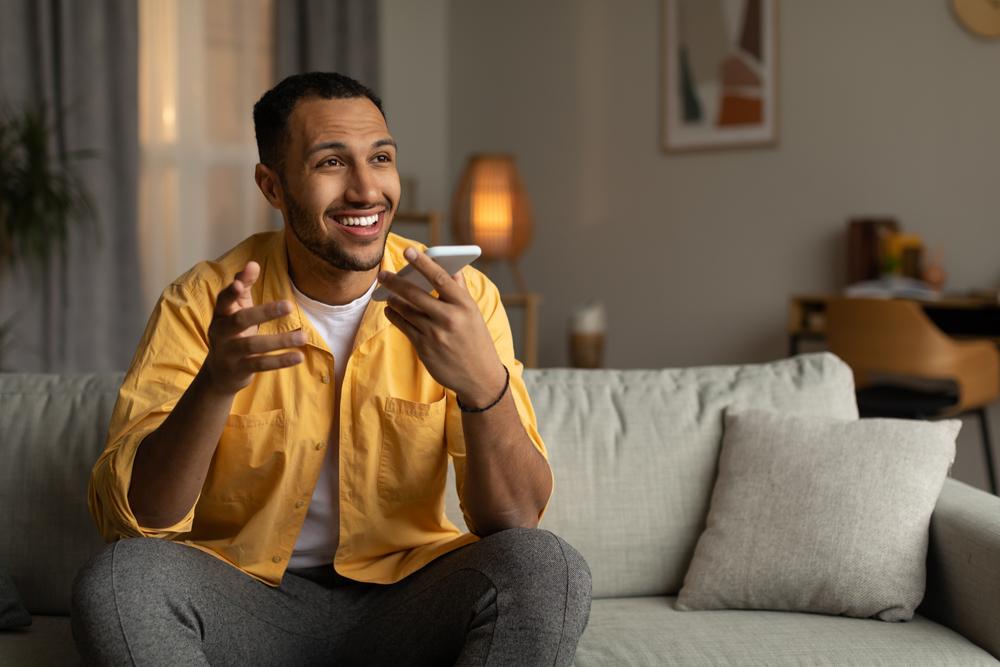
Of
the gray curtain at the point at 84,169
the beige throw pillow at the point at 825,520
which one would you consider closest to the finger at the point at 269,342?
the beige throw pillow at the point at 825,520

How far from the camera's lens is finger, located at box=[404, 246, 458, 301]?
134cm

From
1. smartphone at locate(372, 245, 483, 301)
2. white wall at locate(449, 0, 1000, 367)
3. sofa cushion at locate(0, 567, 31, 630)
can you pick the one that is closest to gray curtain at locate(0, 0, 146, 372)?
white wall at locate(449, 0, 1000, 367)

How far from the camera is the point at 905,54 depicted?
4.61 meters

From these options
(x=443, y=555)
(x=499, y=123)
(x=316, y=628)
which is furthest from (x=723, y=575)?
(x=499, y=123)

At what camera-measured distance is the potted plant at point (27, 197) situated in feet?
12.2

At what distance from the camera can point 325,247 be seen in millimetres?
1630

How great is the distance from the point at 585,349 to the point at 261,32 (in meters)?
1.98

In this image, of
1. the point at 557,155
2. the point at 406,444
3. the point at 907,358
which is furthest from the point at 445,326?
the point at 557,155

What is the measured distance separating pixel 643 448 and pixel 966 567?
0.54 metres

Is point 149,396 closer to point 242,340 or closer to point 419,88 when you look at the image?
point 242,340

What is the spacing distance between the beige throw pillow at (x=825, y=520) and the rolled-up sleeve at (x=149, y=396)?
2.80ft

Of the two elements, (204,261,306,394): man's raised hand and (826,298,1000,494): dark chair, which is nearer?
(204,261,306,394): man's raised hand

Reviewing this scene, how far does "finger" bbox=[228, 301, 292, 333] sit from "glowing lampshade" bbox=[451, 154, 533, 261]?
3.86 metres

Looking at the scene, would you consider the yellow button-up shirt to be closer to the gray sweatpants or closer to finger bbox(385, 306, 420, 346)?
the gray sweatpants
